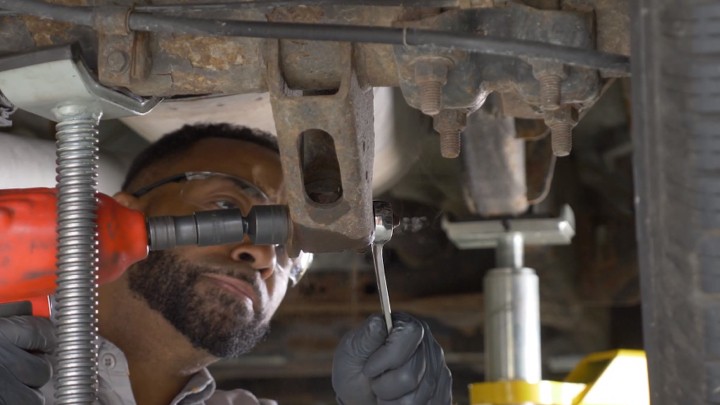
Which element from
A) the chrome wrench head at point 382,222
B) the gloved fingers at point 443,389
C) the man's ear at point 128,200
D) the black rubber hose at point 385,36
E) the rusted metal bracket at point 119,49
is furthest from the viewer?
the man's ear at point 128,200

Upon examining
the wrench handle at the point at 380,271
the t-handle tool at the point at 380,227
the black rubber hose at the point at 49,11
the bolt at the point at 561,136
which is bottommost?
the wrench handle at the point at 380,271

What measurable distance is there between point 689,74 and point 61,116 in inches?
25.4

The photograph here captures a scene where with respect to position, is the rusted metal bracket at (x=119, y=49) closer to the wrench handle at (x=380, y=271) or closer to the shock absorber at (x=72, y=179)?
the shock absorber at (x=72, y=179)

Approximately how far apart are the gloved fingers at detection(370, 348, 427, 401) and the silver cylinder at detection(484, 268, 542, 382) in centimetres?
79

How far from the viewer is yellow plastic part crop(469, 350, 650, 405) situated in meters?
2.08

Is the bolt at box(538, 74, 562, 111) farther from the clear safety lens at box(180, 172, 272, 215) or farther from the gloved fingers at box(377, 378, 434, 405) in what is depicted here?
the clear safety lens at box(180, 172, 272, 215)

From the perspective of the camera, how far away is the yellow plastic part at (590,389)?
6.82 feet

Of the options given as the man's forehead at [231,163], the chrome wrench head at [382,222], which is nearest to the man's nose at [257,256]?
the man's forehead at [231,163]

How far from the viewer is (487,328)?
2211 millimetres

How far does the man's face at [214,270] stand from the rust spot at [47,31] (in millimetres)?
910

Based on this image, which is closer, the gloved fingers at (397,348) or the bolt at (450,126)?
the bolt at (450,126)

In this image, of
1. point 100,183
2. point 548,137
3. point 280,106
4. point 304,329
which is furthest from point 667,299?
point 304,329

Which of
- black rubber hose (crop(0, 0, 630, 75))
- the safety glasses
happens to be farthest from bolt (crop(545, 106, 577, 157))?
the safety glasses

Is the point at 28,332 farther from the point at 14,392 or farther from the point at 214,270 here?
the point at 214,270
